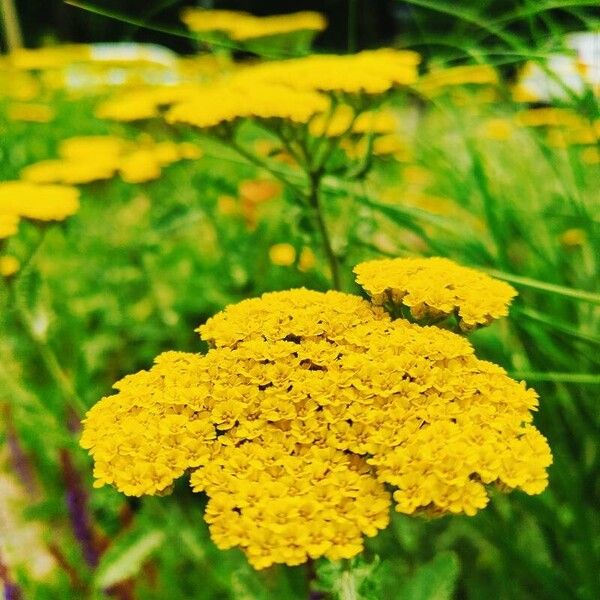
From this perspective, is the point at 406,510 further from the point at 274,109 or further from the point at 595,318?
the point at 595,318

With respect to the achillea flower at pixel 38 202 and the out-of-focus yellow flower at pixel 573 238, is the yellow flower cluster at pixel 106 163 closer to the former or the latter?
the achillea flower at pixel 38 202

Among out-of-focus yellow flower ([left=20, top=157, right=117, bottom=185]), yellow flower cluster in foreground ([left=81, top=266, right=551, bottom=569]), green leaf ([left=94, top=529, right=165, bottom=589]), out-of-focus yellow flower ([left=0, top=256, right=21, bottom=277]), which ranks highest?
out-of-focus yellow flower ([left=20, top=157, right=117, bottom=185])

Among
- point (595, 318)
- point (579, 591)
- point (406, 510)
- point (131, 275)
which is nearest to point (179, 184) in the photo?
point (131, 275)

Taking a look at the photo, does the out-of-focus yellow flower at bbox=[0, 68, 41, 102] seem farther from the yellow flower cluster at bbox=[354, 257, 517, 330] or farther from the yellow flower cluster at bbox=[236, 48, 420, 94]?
the yellow flower cluster at bbox=[354, 257, 517, 330]

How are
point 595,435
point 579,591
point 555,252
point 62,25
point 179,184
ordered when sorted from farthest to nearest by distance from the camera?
point 62,25, point 179,184, point 555,252, point 595,435, point 579,591

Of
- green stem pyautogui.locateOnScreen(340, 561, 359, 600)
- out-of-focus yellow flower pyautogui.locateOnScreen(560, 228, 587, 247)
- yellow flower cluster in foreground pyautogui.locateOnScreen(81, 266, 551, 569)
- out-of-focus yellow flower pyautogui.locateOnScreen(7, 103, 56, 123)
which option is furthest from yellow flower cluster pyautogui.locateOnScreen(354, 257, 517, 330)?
out-of-focus yellow flower pyautogui.locateOnScreen(7, 103, 56, 123)

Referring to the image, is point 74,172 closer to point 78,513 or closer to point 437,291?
point 78,513
